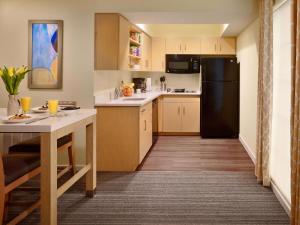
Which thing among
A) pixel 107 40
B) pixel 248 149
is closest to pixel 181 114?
pixel 248 149

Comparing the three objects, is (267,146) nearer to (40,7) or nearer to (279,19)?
(279,19)

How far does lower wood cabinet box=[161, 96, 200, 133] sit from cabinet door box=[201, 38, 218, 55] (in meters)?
1.03

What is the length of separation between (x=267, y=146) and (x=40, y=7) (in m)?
3.09

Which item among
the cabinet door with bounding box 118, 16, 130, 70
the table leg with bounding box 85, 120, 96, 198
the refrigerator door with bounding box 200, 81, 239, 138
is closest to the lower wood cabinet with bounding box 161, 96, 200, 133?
the refrigerator door with bounding box 200, 81, 239, 138

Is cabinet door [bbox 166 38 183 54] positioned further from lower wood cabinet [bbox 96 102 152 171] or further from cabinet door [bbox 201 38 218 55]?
lower wood cabinet [bbox 96 102 152 171]

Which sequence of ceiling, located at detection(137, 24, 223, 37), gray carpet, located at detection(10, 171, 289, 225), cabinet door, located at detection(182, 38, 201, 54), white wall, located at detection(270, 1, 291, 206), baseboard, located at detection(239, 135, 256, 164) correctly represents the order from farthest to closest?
ceiling, located at detection(137, 24, 223, 37), cabinet door, located at detection(182, 38, 201, 54), baseboard, located at detection(239, 135, 256, 164), white wall, located at detection(270, 1, 291, 206), gray carpet, located at detection(10, 171, 289, 225)

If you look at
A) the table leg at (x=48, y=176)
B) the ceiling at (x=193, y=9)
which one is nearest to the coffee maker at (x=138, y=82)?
the ceiling at (x=193, y=9)

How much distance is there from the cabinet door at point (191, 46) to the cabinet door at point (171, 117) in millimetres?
1195

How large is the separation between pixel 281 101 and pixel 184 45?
4.17 meters

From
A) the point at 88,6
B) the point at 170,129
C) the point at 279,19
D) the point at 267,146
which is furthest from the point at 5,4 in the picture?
the point at 170,129

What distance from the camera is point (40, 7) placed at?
448 centimetres

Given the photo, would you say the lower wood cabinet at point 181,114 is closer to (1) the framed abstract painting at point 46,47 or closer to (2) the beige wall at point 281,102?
(2) the beige wall at point 281,102

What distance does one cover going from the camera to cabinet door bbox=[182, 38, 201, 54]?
25.5 ft

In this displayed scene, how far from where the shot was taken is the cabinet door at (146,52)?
7.01 meters
